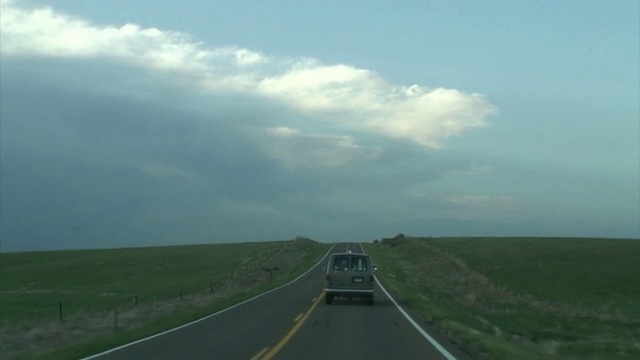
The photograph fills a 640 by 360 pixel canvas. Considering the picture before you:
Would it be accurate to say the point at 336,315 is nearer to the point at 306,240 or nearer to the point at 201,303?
the point at 201,303

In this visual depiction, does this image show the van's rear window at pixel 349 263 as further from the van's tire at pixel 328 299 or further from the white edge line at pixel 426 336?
the white edge line at pixel 426 336

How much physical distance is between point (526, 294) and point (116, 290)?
2780cm

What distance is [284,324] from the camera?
26.8 meters

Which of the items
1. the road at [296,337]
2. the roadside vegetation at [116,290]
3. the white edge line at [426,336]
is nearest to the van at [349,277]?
the road at [296,337]

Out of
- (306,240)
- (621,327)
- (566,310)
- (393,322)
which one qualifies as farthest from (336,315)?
(306,240)

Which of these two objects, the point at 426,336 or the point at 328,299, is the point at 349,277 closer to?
the point at 328,299

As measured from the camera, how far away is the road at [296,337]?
1869cm

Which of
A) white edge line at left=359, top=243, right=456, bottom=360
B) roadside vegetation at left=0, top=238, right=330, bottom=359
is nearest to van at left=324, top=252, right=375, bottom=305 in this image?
white edge line at left=359, top=243, right=456, bottom=360

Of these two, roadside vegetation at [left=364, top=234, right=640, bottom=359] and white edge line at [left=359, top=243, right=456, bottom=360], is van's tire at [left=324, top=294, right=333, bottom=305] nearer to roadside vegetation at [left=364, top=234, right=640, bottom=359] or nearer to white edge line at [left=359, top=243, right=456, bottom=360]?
white edge line at [left=359, top=243, right=456, bottom=360]

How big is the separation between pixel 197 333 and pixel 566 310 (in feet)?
73.1

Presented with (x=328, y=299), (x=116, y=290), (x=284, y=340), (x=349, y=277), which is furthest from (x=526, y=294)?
(x=284, y=340)

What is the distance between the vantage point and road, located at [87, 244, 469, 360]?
18.7 meters

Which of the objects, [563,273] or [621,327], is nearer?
[621,327]

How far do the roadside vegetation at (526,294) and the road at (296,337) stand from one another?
4.39 ft
